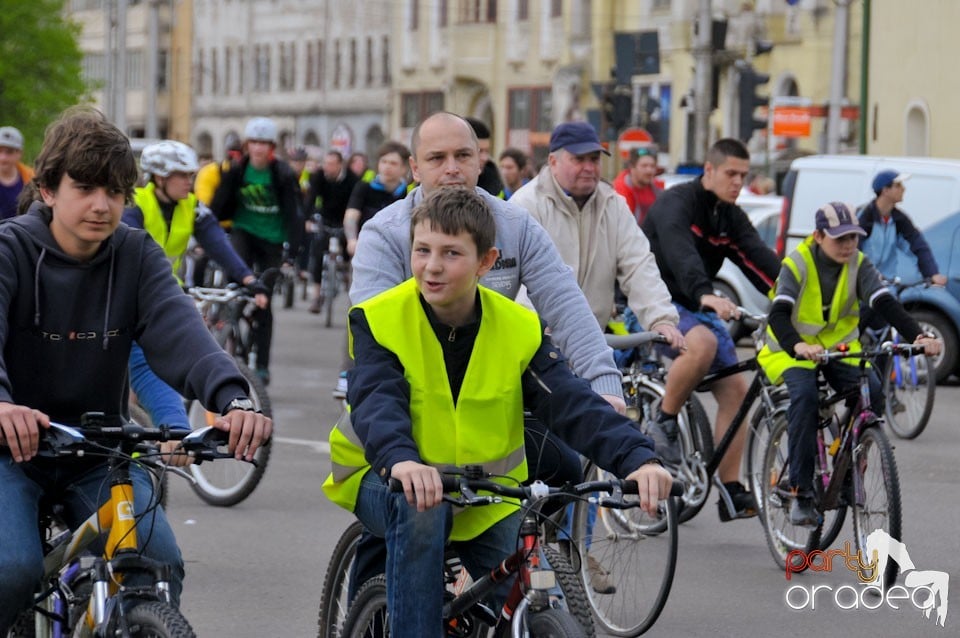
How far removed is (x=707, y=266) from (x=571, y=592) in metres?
5.11

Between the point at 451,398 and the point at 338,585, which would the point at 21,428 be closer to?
the point at 451,398

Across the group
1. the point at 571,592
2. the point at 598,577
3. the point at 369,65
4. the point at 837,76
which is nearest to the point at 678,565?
the point at 598,577

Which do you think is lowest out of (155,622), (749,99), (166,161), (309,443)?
(309,443)

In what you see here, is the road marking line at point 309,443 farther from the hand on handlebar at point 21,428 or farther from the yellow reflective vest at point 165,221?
the hand on handlebar at point 21,428

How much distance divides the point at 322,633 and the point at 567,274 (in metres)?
1.32

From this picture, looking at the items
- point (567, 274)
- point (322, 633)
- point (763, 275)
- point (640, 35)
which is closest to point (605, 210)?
point (763, 275)

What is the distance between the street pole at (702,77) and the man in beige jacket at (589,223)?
1769 centimetres

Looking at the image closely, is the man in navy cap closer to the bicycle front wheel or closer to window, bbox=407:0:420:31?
the bicycle front wheel

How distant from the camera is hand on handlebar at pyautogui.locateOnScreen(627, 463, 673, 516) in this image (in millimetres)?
4676

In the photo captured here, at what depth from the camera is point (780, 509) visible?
356 inches

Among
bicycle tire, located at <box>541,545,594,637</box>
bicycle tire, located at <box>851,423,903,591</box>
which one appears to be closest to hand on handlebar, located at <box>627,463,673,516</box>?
bicycle tire, located at <box>541,545,594,637</box>

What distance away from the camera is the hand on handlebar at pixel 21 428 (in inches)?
191

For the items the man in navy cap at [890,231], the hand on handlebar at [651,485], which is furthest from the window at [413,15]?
the hand on handlebar at [651,485]

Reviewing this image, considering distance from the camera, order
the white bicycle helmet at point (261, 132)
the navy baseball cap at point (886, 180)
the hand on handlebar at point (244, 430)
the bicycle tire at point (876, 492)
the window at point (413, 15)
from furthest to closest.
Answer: the window at point (413, 15), the navy baseball cap at point (886, 180), the white bicycle helmet at point (261, 132), the bicycle tire at point (876, 492), the hand on handlebar at point (244, 430)
